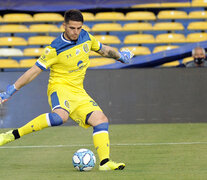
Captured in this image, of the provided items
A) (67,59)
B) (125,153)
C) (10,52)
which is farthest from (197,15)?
(67,59)

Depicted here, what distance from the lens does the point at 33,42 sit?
51.5 ft

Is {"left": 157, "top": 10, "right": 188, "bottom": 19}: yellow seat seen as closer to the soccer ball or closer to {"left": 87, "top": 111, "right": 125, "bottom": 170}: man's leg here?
{"left": 87, "top": 111, "right": 125, "bottom": 170}: man's leg

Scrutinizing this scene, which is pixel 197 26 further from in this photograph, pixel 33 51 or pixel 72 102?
pixel 72 102

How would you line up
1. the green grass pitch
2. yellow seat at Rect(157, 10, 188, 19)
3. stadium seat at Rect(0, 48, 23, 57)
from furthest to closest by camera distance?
yellow seat at Rect(157, 10, 188, 19)
stadium seat at Rect(0, 48, 23, 57)
the green grass pitch

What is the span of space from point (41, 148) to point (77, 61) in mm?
2451

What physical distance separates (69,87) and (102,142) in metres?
0.78

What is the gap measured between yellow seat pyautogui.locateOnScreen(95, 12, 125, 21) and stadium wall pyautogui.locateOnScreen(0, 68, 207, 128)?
17.1 feet

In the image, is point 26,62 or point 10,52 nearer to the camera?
point 26,62

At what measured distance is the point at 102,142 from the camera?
568 cm

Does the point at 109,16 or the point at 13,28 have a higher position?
the point at 109,16

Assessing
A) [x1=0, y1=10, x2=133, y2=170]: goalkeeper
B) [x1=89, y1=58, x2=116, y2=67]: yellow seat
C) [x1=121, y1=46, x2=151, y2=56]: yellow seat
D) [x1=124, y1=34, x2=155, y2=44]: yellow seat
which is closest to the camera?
[x1=0, y1=10, x2=133, y2=170]: goalkeeper

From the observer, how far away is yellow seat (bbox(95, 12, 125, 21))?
1611 cm

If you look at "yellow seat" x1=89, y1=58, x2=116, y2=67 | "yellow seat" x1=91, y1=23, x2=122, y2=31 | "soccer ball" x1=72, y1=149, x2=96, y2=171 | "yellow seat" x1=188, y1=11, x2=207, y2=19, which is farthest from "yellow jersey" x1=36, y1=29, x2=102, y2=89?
"yellow seat" x1=188, y1=11, x2=207, y2=19

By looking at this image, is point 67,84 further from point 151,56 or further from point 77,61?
point 151,56
